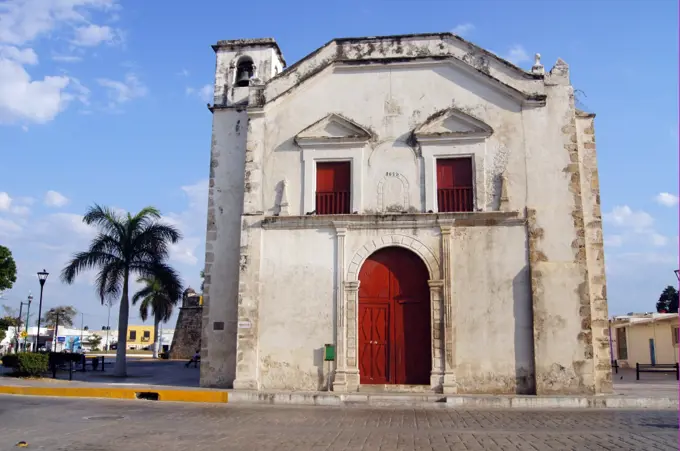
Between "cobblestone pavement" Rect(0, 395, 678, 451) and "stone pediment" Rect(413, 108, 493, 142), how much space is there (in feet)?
23.3

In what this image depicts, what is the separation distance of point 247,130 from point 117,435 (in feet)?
34.4

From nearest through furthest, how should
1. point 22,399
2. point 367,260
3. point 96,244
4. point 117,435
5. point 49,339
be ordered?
1. point 117,435
2. point 22,399
3. point 367,260
4. point 96,244
5. point 49,339

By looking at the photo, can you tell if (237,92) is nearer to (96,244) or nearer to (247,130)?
(247,130)

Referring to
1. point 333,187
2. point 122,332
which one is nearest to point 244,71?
point 333,187

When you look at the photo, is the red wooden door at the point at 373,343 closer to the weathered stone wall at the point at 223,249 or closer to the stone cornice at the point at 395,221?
the stone cornice at the point at 395,221

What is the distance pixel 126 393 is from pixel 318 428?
7308mm

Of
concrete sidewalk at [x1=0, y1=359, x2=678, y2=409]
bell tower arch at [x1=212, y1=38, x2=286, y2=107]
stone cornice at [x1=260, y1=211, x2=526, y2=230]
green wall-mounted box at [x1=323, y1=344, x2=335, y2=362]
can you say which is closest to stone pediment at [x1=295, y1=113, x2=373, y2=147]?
stone cornice at [x1=260, y1=211, x2=526, y2=230]

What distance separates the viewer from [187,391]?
15.3 m

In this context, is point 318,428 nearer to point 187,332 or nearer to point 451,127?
point 451,127

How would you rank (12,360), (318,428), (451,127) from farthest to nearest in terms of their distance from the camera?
(12,360) < (451,127) < (318,428)

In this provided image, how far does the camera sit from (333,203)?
17.0 meters

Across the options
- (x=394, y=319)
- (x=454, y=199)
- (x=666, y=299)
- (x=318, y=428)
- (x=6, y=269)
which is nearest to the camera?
(x=318, y=428)

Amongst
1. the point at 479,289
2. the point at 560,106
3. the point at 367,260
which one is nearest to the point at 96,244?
the point at 367,260

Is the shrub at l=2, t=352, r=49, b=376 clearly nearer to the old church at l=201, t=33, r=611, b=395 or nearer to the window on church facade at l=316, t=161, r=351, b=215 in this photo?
the old church at l=201, t=33, r=611, b=395
